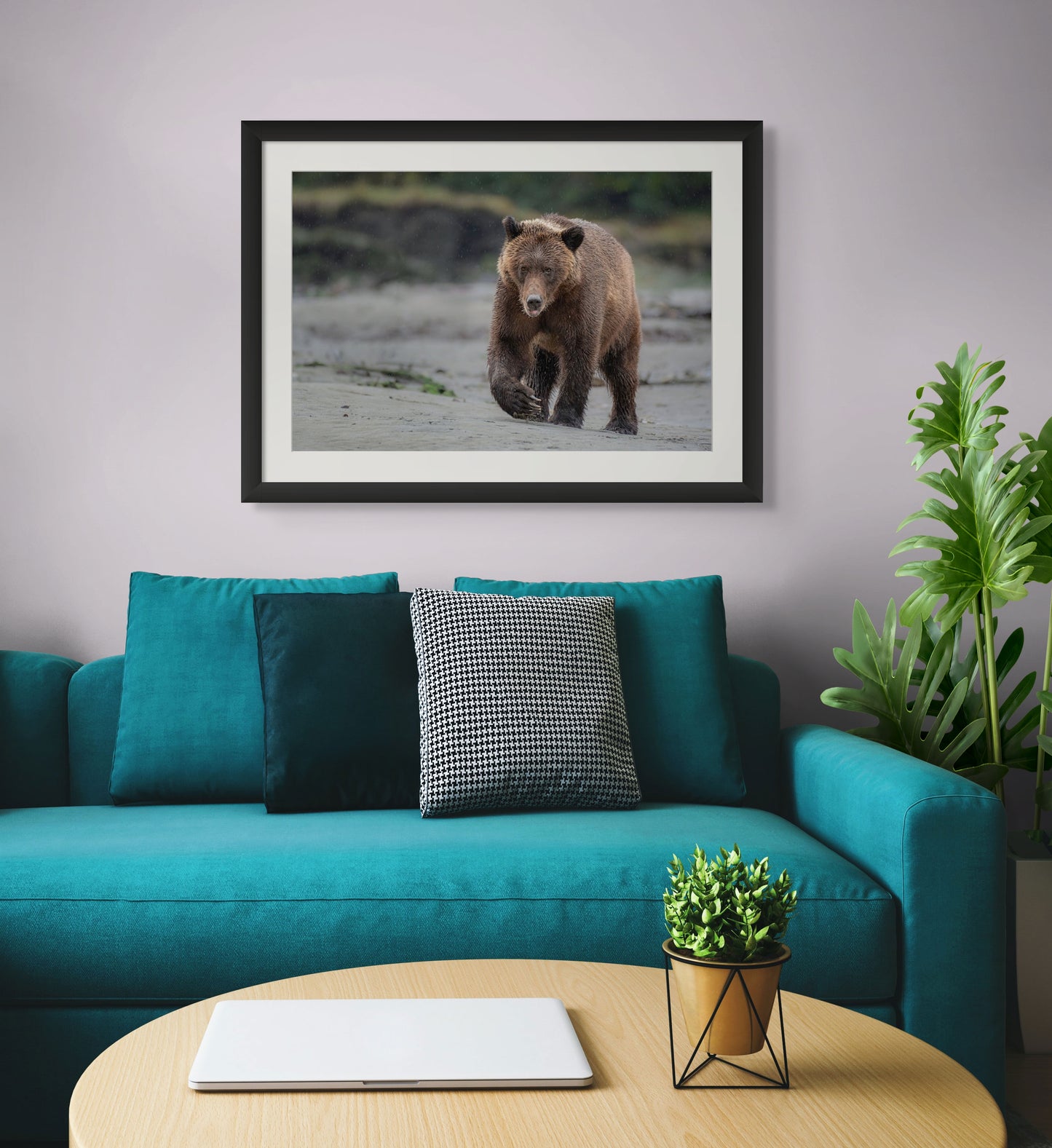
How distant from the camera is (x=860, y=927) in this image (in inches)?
62.6

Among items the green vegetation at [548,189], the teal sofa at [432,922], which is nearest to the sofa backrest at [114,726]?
the teal sofa at [432,922]

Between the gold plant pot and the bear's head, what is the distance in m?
2.02

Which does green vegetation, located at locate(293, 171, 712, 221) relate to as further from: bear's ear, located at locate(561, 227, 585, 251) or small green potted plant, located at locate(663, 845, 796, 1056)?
small green potted plant, located at locate(663, 845, 796, 1056)

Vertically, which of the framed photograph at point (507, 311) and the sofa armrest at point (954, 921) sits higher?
the framed photograph at point (507, 311)

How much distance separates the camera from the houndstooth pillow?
196 centimetres

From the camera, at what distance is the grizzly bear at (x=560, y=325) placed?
2.66 m

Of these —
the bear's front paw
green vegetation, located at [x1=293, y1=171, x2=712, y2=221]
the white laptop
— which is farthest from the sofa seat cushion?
green vegetation, located at [x1=293, y1=171, x2=712, y2=221]

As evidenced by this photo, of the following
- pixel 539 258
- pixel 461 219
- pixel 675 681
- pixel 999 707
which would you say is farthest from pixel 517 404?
pixel 999 707

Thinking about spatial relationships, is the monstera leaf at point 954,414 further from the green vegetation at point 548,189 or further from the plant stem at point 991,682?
the green vegetation at point 548,189

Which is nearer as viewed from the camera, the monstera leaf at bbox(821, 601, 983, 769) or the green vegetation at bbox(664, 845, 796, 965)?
the green vegetation at bbox(664, 845, 796, 965)

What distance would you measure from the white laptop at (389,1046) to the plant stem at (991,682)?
4.94 feet

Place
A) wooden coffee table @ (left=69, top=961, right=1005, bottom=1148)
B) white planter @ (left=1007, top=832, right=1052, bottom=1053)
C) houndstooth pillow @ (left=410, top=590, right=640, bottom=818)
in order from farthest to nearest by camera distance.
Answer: white planter @ (left=1007, top=832, right=1052, bottom=1053) < houndstooth pillow @ (left=410, top=590, right=640, bottom=818) < wooden coffee table @ (left=69, top=961, right=1005, bottom=1148)

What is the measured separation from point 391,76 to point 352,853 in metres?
2.01

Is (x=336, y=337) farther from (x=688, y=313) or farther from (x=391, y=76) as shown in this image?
(x=688, y=313)
